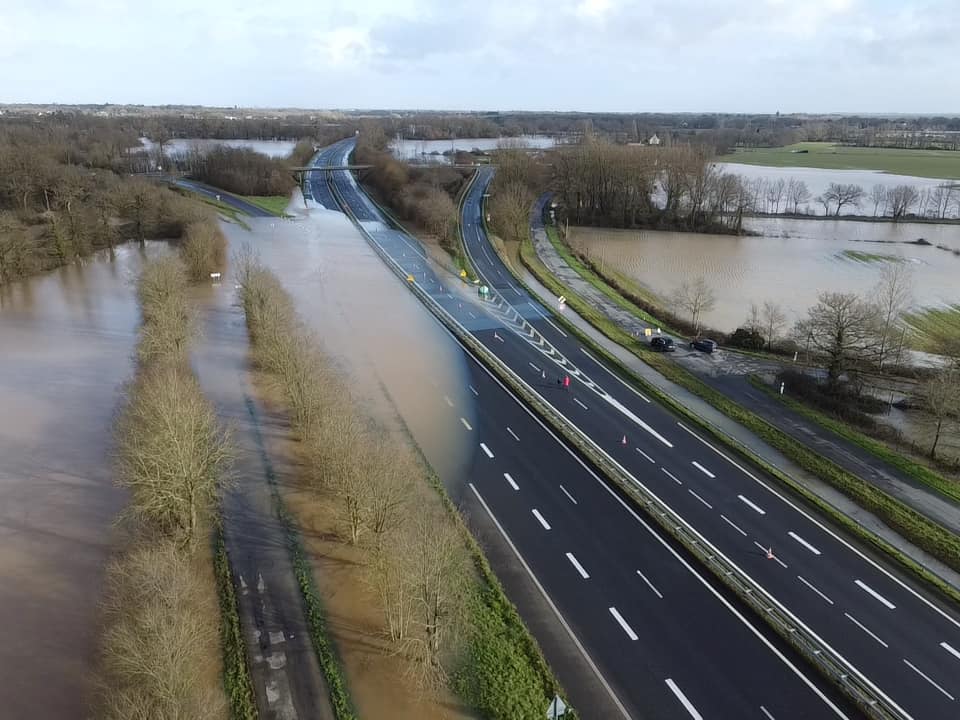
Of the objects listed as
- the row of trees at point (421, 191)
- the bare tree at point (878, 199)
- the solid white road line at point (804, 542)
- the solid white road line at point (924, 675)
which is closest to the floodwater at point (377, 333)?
the row of trees at point (421, 191)

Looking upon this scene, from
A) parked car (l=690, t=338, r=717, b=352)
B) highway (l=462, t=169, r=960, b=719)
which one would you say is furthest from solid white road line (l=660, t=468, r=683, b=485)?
parked car (l=690, t=338, r=717, b=352)

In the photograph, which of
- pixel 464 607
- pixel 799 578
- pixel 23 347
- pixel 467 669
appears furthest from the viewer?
pixel 23 347

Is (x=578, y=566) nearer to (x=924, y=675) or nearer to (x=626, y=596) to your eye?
(x=626, y=596)

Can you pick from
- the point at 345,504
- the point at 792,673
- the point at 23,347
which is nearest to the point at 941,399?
the point at 792,673

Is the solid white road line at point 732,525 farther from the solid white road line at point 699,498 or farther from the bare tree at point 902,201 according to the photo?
the bare tree at point 902,201

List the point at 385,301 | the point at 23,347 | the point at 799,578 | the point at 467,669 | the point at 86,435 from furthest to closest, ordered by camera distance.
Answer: the point at 385,301, the point at 23,347, the point at 86,435, the point at 799,578, the point at 467,669

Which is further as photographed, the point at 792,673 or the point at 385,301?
the point at 385,301

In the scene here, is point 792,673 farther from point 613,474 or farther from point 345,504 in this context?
point 345,504
